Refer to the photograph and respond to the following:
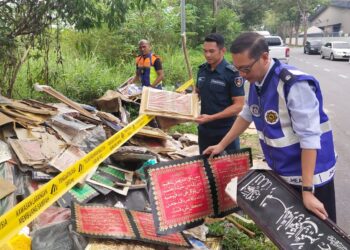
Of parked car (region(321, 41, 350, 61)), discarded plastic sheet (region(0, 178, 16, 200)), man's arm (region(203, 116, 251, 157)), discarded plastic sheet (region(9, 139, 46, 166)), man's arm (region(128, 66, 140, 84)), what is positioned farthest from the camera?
parked car (region(321, 41, 350, 61))

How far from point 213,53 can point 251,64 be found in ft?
5.41

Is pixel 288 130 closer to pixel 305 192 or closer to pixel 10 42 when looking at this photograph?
pixel 305 192

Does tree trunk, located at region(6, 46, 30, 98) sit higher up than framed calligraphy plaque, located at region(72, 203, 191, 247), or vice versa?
tree trunk, located at region(6, 46, 30, 98)

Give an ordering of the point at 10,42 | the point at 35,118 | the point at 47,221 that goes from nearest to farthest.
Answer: the point at 47,221, the point at 35,118, the point at 10,42

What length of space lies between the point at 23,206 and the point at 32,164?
5.18 ft

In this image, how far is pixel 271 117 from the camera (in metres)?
2.48

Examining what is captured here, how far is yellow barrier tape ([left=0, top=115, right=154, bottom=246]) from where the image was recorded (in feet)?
8.83

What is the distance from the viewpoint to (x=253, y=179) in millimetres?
2697

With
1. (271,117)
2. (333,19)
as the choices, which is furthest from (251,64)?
(333,19)

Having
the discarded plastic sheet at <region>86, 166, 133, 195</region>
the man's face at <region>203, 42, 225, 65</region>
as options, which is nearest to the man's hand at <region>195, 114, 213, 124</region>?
the man's face at <region>203, 42, 225, 65</region>

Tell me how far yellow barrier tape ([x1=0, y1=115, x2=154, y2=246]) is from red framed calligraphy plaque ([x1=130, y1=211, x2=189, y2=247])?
63 centimetres

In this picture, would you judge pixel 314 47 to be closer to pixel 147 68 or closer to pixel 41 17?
pixel 147 68

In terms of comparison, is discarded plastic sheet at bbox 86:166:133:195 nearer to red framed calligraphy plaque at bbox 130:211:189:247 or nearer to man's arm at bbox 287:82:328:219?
red framed calligraphy plaque at bbox 130:211:189:247

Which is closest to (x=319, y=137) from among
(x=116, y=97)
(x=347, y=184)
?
(x=347, y=184)
